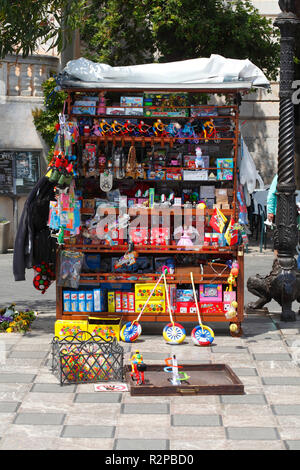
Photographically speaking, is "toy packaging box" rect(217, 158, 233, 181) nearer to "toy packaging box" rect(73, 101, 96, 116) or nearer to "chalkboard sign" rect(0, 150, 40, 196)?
"toy packaging box" rect(73, 101, 96, 116)

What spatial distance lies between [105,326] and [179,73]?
9.94 ft

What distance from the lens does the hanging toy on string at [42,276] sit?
9.96 metres

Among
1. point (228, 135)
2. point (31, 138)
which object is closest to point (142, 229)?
point (228, 135)

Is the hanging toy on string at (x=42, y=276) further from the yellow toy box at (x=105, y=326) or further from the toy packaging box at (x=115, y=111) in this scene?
the toy packaging box at (x=115, y=111)

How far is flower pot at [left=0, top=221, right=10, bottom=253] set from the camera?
17.1m

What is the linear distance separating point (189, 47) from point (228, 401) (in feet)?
40.1

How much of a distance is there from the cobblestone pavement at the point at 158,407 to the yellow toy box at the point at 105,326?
0.25 meters

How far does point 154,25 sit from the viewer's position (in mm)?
17062

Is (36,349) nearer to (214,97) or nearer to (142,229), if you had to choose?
(142,229)

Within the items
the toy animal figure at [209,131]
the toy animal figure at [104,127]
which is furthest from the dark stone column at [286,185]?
the toy animal figure at [104,127]

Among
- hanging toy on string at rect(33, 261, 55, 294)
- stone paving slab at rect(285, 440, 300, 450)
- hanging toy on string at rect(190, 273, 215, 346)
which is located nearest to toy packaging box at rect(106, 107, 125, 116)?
hanging toy on string at rect(33, 261, 55, 294)

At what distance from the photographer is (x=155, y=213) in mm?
9734

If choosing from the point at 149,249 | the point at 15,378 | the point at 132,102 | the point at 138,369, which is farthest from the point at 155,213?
the point at 15,378

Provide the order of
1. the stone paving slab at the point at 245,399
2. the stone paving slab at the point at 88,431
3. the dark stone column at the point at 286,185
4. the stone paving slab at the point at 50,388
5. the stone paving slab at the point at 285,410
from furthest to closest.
Answer: the dark stone column at the point at 286,185
the stone paving slab at the point at 50,388
the stone paving slab at the point at 245,399
the stone paving slab at the point at 285,410
the stone paving slab at the point at 88,431
